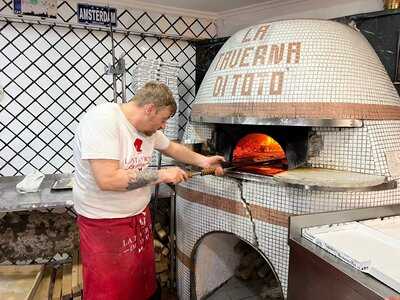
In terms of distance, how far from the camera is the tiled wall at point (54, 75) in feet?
7.58

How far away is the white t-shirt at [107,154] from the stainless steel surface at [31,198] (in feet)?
1.44

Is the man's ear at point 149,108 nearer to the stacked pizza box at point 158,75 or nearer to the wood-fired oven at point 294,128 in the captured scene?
the wood-fired oven at point 294,128

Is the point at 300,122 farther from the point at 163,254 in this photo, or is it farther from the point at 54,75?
the point at 54,75

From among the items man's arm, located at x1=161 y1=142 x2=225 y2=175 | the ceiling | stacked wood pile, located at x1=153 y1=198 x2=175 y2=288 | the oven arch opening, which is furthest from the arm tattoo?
the ceiling

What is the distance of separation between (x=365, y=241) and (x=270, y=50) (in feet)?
3.50

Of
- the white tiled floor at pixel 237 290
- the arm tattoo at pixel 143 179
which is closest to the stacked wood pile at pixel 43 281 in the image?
the white tiled floor at pixel 237 290

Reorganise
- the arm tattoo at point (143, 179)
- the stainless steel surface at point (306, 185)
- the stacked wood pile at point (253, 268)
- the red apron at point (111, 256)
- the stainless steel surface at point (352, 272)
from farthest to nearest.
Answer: the stacked wood pile at point (253, 268) < the red apron at point (111, 256) < the arm tattoo at point (143, 179) < the stainless steel surface at point (306, 185) < the stainless steel surface at point (352, 272)

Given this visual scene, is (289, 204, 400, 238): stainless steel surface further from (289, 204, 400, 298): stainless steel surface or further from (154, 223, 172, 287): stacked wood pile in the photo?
(154, 223, 172, 287): stacked wood pile

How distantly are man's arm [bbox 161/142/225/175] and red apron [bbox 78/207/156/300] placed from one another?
374 mm

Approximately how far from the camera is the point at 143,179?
1424 millimetres

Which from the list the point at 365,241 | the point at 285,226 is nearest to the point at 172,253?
the point at 285,226

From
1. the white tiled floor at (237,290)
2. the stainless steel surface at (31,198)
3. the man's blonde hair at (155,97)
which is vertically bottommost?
the white tiled floor at (237,290)

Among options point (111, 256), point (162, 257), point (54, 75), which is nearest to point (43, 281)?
point (162, 257)

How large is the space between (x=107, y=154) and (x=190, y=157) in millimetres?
606
